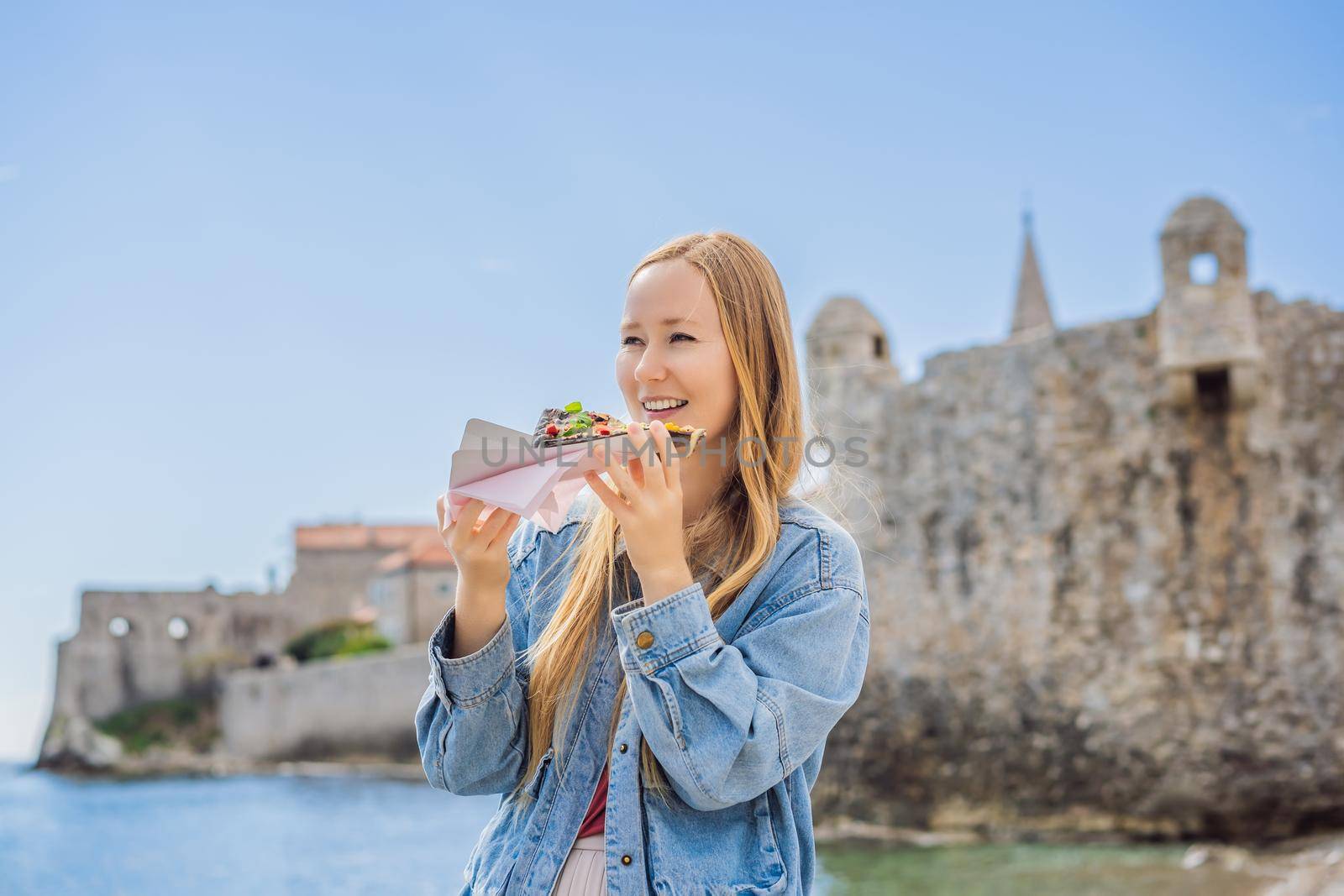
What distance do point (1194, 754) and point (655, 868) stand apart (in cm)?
929

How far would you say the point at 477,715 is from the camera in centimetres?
183

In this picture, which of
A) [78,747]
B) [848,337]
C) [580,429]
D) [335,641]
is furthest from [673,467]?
[78,747]

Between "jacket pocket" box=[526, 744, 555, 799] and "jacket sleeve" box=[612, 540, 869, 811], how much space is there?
0.25m

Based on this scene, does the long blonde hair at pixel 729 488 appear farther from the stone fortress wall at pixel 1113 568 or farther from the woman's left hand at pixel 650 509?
the stone fortress wall at pixel 1113 568

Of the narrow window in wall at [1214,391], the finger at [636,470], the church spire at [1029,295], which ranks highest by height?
the church spire at [1029,295]

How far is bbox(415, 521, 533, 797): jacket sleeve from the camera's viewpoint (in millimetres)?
1825

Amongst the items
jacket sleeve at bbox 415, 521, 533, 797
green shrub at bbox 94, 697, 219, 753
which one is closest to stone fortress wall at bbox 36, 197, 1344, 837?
jacket sleeve at bbox 415, 521, 533, 797

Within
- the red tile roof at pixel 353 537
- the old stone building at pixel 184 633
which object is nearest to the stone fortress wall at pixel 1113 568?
the old stone building at pixel 184 633

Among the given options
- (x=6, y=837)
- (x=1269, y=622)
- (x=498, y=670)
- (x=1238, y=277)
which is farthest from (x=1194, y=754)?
(x=6, y=837)

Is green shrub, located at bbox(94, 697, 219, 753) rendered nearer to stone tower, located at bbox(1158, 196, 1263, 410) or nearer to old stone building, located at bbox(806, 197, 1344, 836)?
old stone building, located at bbox(806, 197, 1344, 836)

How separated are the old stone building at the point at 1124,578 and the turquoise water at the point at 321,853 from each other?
74 cm

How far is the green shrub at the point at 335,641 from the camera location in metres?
33.9

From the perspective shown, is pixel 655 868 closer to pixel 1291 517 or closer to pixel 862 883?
pixel 862 883

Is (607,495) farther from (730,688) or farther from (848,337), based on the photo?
(848,337)
